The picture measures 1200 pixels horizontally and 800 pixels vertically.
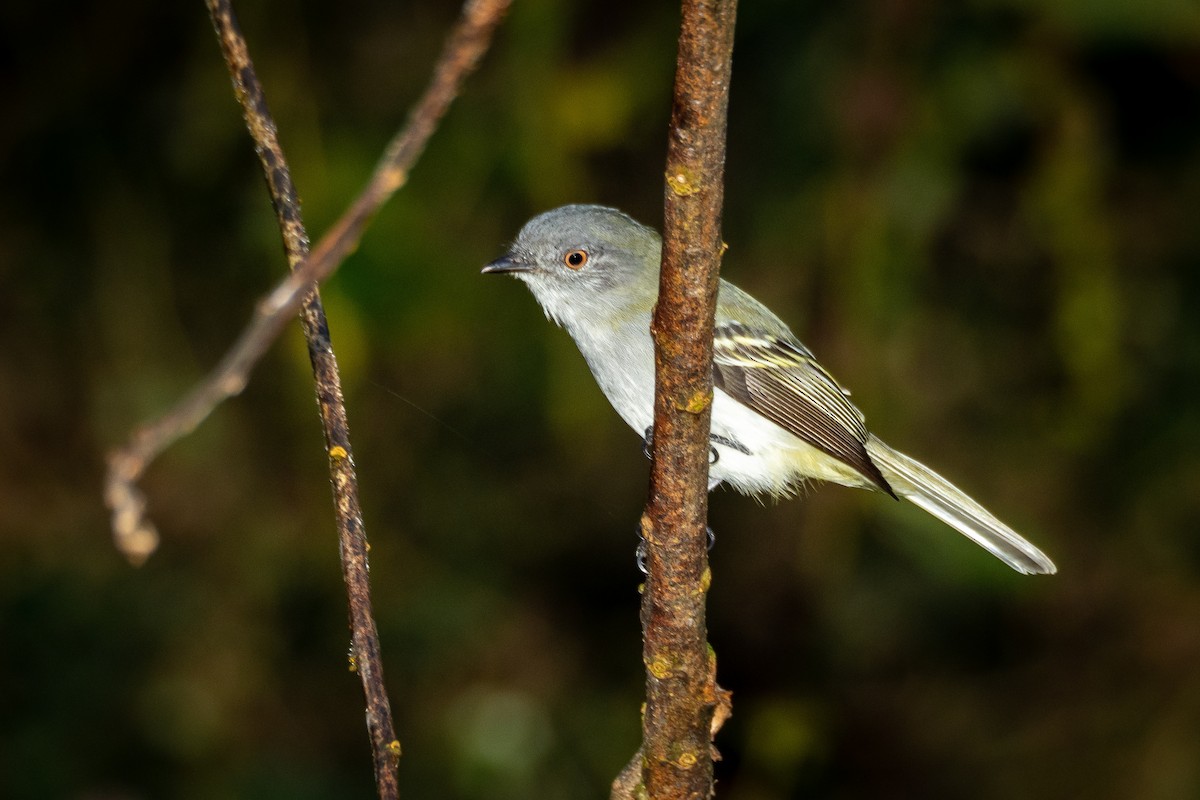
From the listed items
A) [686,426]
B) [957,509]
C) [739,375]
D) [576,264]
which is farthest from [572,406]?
[686,426]

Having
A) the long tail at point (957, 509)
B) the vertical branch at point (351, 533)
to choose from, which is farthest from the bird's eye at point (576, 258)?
the vertical branch at point (351, 533)

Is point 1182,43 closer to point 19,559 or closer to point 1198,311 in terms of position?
point 1198,311

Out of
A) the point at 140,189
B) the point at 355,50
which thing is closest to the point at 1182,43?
the point at 355,50

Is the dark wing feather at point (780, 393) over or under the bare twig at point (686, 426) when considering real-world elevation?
over

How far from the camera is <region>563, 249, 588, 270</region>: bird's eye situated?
4031 mm

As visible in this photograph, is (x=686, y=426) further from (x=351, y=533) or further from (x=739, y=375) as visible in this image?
(x=739, y=375)

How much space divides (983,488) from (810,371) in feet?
8.21

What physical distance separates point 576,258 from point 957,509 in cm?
146

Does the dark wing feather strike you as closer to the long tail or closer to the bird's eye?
the long tail

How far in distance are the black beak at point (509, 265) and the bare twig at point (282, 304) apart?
2.81m

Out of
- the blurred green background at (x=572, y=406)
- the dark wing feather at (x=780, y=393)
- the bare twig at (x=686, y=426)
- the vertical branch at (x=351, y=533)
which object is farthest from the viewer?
the blurred green background at (x=572, y=406)

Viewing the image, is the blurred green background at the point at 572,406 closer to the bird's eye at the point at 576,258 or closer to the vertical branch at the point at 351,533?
the bird's eye at the point at 576,258

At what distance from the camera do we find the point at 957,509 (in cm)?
410

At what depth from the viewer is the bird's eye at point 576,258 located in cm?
403
